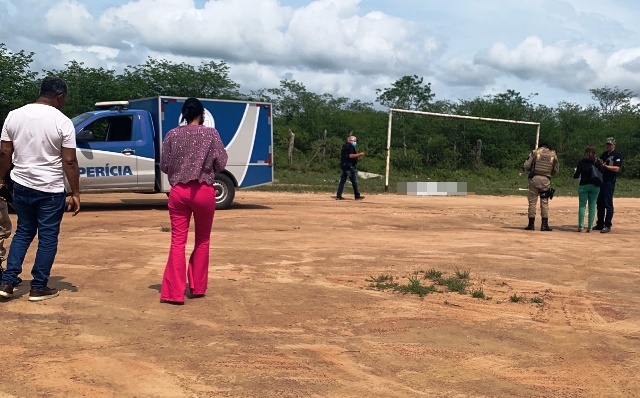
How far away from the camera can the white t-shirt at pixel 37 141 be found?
19.7 feet

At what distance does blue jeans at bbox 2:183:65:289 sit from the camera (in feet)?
19.9

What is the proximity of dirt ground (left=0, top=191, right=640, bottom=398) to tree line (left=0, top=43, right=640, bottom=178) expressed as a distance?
1940 cm

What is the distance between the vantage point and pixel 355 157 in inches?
706

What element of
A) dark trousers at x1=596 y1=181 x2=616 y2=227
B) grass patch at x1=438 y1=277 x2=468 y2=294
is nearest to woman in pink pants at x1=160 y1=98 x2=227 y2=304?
grass patch at x1=438 y1=277 x2=468 y2=294

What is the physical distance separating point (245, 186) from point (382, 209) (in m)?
3.27

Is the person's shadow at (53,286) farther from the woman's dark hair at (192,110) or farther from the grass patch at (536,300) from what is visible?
the grass patch at (536,300)

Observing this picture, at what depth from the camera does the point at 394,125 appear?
33.4 metres

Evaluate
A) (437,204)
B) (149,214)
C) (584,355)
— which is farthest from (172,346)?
(437,204)

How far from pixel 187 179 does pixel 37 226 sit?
1370mm

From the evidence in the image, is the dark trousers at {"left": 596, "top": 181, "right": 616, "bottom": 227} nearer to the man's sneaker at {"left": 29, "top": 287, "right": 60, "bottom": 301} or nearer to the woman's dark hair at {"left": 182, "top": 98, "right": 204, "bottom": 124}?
the woman's dark hair at {"left": 182, "top": 98, "right": 204, "bottom": 124}

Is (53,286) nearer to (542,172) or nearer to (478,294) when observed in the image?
(478,294)

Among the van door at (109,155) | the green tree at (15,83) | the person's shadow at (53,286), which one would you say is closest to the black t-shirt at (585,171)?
the van door at (109,155)

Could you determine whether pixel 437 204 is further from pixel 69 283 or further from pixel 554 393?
pixel 554 393

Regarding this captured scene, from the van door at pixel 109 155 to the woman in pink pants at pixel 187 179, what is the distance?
24.8 feet
